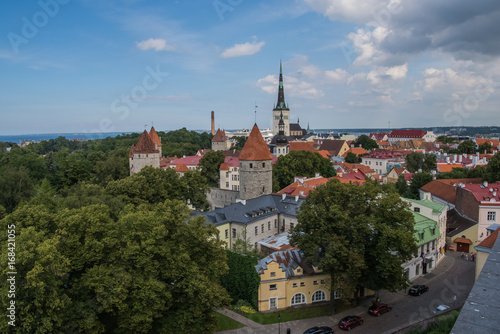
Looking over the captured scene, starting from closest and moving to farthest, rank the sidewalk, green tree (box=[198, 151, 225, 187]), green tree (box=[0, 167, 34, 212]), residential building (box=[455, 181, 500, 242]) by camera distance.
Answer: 1. the sidewalk
2. residential building (box=[455, 181, 500, 242])
3. green tree (box=[0, 167, 34, 212])
4. green tree (box=[198, 151, 225, 187])

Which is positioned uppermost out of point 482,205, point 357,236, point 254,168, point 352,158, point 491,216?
point 254,168

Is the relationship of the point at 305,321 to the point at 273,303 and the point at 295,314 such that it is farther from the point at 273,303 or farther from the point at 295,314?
the point at 273,303

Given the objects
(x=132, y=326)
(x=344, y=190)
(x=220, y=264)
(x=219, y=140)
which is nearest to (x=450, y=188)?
(x=344, y=190)

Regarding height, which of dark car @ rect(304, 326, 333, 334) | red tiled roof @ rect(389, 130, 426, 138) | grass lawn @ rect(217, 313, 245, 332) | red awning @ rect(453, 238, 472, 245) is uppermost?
red tiled roof @ rect(389, 130, 426, 138)

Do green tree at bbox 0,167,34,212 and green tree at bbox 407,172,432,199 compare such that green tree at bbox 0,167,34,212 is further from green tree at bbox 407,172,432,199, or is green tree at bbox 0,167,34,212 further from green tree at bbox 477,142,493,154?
green tree at bbox 477,142,493,154

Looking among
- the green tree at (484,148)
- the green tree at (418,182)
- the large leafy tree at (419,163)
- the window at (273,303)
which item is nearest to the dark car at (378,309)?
the window at (273,303)

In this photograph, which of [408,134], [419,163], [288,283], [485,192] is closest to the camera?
[288,283]

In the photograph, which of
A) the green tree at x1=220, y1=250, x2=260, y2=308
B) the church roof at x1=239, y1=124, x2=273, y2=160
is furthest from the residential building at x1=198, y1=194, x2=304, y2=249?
the green tree at x1=220, y1=250, x2=260, y2=308

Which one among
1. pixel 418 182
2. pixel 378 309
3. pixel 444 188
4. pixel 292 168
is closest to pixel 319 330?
pixel 378 309
